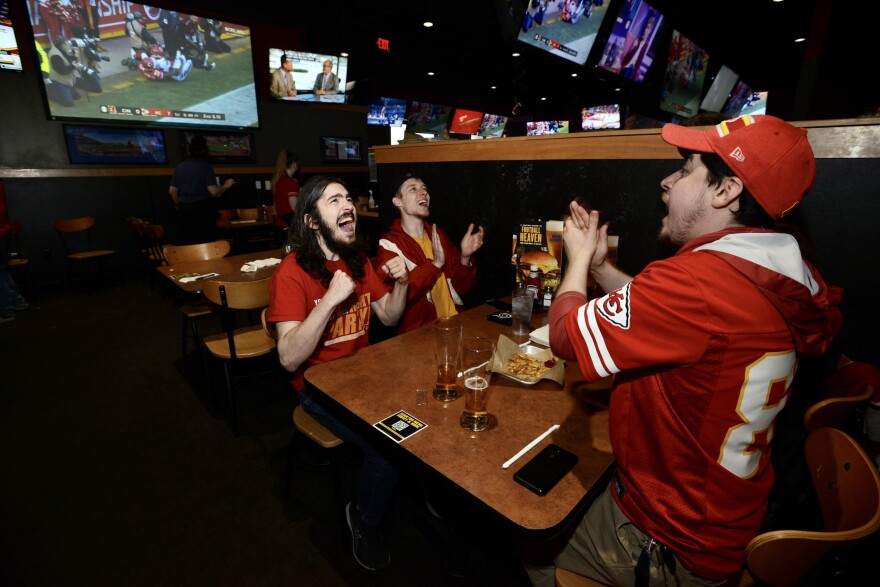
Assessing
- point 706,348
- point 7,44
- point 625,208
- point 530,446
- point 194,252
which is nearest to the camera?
point 706,348

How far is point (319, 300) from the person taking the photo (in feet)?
5.79

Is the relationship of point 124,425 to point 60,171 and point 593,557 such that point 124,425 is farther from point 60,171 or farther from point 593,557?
point 60,171

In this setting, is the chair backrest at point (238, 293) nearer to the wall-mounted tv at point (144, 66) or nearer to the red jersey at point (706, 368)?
the red jersey at point (706, 368)

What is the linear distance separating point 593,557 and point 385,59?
11.7 m

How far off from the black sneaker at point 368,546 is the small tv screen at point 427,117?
11.3 metres

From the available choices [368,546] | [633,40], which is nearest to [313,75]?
[633,40]

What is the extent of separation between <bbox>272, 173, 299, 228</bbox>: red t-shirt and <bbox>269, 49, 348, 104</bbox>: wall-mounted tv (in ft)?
9.40

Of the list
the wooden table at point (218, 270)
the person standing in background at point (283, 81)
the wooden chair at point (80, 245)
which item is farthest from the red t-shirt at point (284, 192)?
the person standing in background at point (283, 81)

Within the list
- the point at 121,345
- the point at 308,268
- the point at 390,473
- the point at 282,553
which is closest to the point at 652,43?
the point at 308,268

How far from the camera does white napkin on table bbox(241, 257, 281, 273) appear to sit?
3223 mm

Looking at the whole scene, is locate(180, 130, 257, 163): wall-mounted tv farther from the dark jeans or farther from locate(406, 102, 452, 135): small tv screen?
the dark jeans

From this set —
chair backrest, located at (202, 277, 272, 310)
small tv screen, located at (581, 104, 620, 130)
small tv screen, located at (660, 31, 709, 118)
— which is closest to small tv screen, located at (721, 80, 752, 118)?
small tv screen, located at (660, 31, 709, 118)

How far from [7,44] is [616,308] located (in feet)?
25.4

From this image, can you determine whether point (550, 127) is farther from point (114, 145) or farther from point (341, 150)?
point (114, 145)
